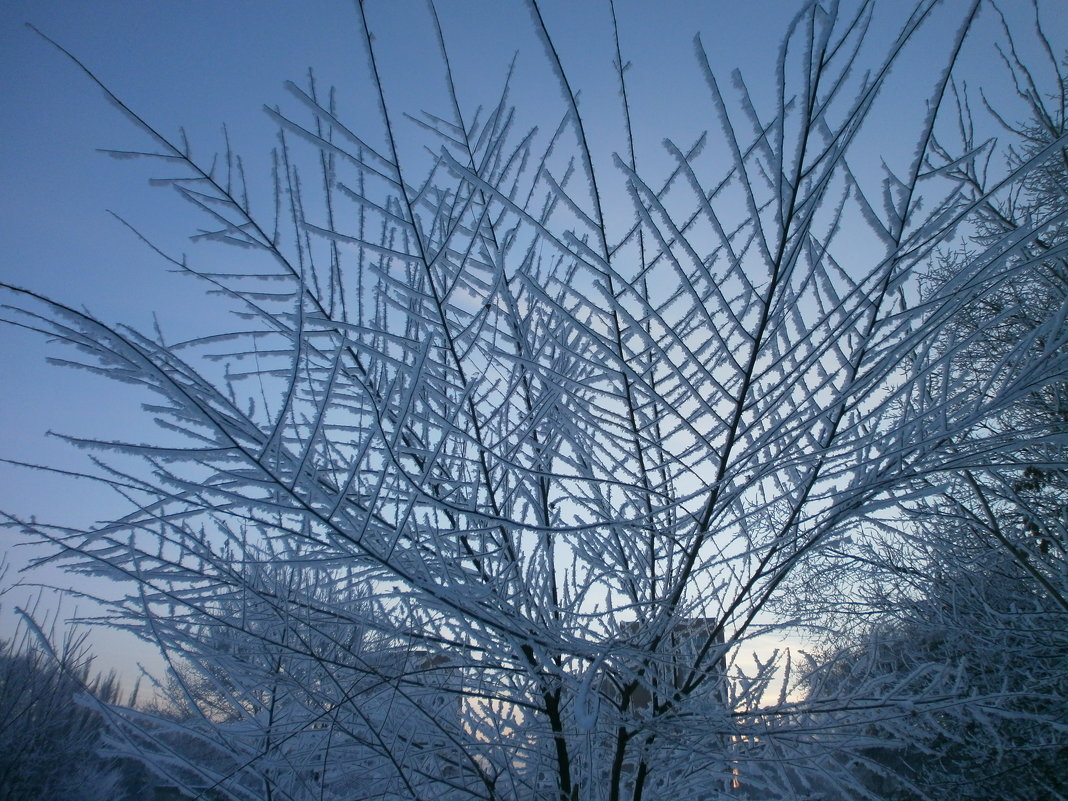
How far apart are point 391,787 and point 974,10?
236 centimetres

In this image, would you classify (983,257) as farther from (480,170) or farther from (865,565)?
(865,565)

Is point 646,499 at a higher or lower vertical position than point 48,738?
higher

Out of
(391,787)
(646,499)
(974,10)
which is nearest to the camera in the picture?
(974,10)

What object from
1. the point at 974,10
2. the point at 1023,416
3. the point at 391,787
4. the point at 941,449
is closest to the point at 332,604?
the point at 391,787

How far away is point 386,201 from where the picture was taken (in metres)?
1.37

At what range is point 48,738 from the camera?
12039 millimetres

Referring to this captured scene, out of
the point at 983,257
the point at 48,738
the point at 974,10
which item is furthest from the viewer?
the point at 48,738

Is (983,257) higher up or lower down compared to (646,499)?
higher up

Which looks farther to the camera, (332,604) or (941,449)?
(332,604)

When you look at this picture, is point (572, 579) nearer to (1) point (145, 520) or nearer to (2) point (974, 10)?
(1) point (145, 520)

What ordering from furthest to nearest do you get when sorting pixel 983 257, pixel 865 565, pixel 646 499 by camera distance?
pixel 865 565 < pixel 646 499 < pixel 983 257

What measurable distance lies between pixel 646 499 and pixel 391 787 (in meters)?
1.35

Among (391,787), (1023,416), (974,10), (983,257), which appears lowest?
(391,787)

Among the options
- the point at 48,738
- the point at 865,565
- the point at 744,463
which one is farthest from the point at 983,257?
the point at 48,738
